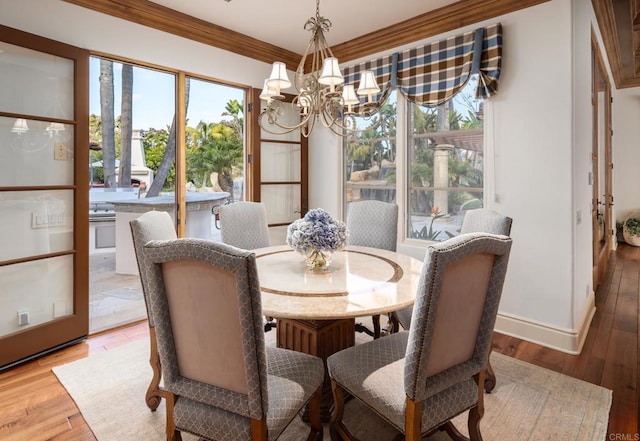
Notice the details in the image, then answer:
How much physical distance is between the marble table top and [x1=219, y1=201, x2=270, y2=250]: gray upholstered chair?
478 millimetres

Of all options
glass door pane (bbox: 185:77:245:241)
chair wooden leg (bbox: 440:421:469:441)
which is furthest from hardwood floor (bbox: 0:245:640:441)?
glass door pane (bbox: 185:77:245:241)

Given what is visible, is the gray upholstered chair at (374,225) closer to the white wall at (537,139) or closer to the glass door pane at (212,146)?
the white wall at (537,139)

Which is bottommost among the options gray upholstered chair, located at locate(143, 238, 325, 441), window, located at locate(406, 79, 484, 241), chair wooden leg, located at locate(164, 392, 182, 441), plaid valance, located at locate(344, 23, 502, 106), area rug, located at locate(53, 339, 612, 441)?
area rug, located at locate(53, 339, 612, 441)

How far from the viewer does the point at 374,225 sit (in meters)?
2.98

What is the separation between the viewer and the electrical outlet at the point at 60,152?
Answer: 260cm

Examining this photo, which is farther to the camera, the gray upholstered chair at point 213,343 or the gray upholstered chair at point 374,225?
the gray upholstered chair at point 374,225

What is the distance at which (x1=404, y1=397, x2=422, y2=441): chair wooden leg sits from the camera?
122 cm

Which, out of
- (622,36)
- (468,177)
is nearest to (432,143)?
(468,177)

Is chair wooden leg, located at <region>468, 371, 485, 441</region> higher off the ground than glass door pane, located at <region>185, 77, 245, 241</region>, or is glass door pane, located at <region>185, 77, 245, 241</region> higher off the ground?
glass door pane, located at <region>185, 77, 245, 241</region>

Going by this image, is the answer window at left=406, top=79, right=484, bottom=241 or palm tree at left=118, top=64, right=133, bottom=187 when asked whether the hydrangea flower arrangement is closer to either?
window at left=406, top=79, right=484, bottom=241

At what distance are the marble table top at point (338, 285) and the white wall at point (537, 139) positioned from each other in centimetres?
121

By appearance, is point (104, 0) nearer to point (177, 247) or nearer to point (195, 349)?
point (177, 247)

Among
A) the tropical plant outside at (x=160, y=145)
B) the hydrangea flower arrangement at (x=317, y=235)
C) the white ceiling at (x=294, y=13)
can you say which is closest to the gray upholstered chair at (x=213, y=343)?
the hydrangea flower arrangement at (x=317, y=235)

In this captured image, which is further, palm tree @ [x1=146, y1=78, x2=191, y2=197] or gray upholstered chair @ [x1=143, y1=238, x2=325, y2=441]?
palm tree @ [x1=146, y1=78, x2=191, y2=197]
